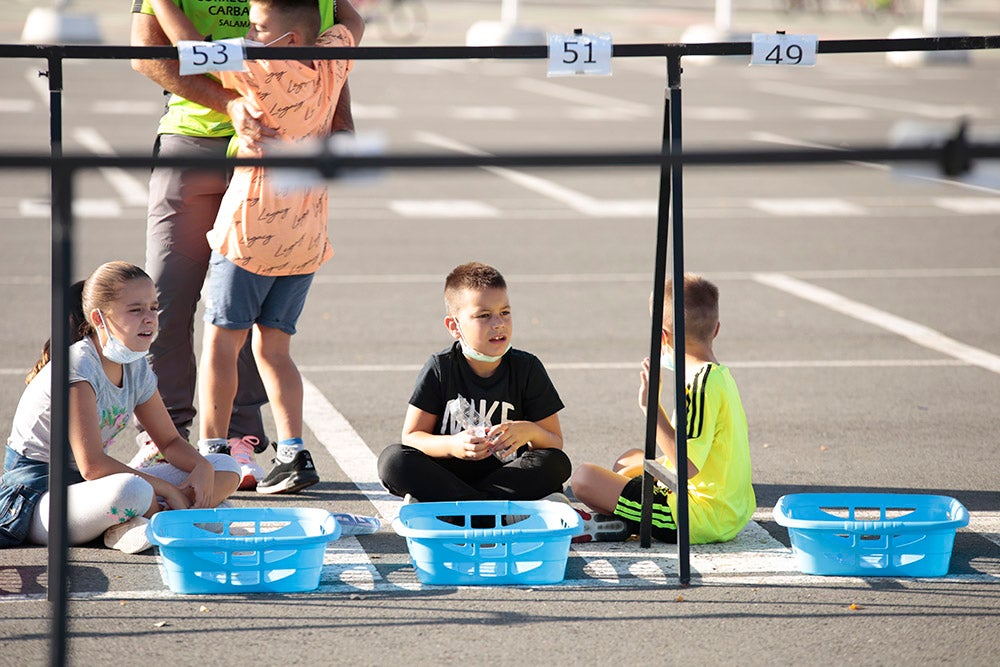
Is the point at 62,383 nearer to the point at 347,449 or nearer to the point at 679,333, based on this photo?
the point at 679,333

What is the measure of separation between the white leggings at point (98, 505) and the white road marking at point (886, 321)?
500 centimetres

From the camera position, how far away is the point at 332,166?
2.45 metres

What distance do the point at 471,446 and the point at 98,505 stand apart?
50.7 inches

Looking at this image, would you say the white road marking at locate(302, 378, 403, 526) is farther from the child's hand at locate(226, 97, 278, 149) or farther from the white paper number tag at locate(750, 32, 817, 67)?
the white paper number tag at locate(750, 32, 817, 67)

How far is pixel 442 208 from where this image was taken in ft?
43.1

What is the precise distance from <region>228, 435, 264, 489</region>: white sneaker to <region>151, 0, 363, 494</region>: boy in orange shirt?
18 millimetres

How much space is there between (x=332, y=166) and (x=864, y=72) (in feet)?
90.4

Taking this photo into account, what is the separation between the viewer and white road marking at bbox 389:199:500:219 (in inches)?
503

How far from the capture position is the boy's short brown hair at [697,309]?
4.83 m

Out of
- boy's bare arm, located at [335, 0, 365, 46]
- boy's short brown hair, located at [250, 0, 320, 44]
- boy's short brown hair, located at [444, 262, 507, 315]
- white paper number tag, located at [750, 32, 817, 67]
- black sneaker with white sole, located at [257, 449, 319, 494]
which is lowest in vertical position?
black sneaker with white sole, located at [257, 449, 319, 494]

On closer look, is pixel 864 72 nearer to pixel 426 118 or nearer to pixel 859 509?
pixel 426 118

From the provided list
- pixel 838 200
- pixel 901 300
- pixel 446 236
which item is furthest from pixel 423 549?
pixel 838 200

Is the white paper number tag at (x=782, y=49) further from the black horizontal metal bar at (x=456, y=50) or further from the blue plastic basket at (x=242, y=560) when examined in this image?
the blue plastic basket at (x=242, y=560)

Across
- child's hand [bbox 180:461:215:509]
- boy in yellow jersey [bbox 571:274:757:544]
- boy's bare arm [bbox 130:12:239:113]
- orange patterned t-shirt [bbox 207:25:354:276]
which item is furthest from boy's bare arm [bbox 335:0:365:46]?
child's hand [bbox 180:461:215:509]
